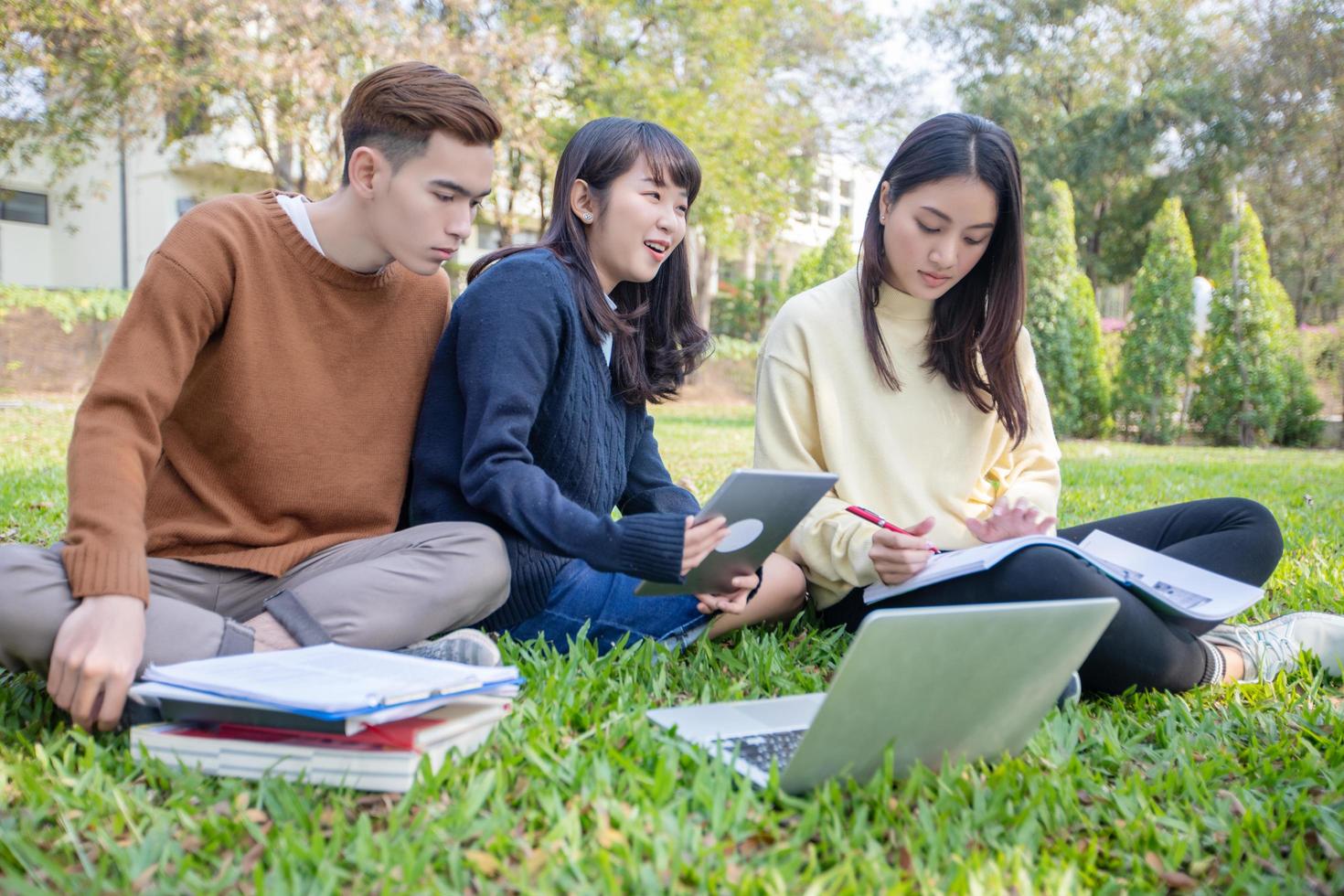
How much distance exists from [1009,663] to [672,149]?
152cm

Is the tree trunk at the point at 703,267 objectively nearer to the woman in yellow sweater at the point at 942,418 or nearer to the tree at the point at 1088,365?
the tree at the point at 1088,365

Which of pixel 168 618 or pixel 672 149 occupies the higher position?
pixel 672 149

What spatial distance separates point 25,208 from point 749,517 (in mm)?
22824

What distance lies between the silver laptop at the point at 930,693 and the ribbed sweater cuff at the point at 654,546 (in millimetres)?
293

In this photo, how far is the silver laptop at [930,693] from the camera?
5.02ft

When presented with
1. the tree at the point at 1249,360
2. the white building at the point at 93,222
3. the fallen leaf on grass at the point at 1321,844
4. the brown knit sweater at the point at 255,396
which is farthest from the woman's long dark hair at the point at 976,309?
the white building at the point at 93,222

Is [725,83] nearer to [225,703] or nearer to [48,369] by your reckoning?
[48,369]

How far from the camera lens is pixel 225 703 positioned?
167 cm

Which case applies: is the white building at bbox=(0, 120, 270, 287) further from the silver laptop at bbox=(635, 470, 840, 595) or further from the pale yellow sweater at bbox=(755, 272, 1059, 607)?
the silver laptop at bbox=(635, 470, 840, 595)

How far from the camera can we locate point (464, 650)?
2.20 metres

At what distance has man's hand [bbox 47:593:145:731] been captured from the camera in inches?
69.6

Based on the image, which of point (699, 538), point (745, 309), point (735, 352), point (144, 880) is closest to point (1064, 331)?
point (735, 352)

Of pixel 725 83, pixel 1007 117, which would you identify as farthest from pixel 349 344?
pixel 1007 117

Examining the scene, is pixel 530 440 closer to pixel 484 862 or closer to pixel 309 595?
pixel 309 595
